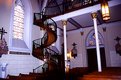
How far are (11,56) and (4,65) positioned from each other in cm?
98

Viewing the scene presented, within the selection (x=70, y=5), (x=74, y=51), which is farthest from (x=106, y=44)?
(x=70, y=5)

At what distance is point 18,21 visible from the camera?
10602mm

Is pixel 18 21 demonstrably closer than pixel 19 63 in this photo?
No

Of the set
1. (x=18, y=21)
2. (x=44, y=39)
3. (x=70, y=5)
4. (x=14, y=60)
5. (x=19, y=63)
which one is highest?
(x=70, y=5)

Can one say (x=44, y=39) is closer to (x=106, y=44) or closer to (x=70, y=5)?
(x=70, y=5)

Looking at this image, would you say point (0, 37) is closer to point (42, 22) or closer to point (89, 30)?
point (42, 22)

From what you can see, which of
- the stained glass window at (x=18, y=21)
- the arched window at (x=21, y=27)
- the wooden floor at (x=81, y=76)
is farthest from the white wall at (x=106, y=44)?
the stained glass window at (x=18, y=21)

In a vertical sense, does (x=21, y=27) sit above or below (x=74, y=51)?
above

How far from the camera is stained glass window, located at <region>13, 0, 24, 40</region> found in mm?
10219

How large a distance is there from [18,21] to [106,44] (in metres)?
7.75

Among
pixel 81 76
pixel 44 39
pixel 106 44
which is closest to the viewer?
pixel 81 76

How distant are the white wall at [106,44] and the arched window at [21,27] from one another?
196 inches

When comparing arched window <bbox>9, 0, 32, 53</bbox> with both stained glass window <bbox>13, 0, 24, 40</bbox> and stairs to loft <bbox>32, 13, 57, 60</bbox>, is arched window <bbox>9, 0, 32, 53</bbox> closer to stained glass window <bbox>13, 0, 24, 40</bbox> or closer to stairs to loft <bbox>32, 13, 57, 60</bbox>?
stained glass window <bbox>13, 0, 24, 40</bbox>

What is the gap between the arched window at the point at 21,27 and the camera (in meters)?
9.55
